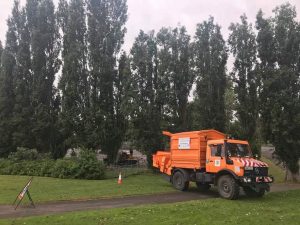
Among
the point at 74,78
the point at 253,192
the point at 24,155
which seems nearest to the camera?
the point at 253,192

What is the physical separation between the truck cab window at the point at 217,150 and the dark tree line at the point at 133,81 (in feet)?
25.3

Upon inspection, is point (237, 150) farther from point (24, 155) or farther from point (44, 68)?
point (44, 68)

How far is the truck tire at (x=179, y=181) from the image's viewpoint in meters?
21.0

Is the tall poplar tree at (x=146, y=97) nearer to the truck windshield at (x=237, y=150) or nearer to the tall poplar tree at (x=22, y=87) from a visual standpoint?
the tall poplar tree at (x=22, y=87)

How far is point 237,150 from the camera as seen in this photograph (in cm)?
1903

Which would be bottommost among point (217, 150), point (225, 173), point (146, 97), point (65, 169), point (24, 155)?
point (65, 169)

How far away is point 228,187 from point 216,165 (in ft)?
4.42

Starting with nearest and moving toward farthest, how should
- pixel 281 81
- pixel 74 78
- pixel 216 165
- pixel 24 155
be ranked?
pixel 216 165 → pixel 281 81 → pixel 24 155 → pixel 74 78

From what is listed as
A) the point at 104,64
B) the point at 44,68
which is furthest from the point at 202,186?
the point at 44,68

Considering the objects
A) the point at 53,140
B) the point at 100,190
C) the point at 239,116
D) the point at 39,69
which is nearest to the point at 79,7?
the point at 39,69

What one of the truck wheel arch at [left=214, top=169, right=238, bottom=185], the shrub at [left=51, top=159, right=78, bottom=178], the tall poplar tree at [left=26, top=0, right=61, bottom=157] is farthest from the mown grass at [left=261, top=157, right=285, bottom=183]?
the tall poplar tree at [left=26, top=0, right=61, bottom=157]

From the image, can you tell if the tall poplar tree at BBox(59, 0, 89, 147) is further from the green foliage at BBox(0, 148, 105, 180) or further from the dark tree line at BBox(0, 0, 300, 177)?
the green foliage at BBox(0, 148, 105, 180)

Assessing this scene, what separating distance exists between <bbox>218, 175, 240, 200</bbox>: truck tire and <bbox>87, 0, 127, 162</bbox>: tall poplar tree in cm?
1610

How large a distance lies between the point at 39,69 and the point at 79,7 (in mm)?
7066
